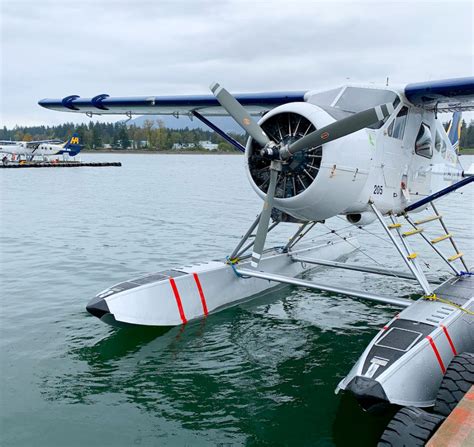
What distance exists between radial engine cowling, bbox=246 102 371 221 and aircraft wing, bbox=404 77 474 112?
1410 millimetres

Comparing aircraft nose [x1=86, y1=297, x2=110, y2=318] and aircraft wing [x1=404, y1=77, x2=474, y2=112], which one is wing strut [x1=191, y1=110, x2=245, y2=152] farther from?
aircraft nose [x1=86, y1=297, x2=110, y2=318]

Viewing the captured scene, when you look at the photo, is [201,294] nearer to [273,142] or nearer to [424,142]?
[273,142]

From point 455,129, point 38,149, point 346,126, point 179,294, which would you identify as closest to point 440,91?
point 346,126

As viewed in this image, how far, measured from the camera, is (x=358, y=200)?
21.7 ft

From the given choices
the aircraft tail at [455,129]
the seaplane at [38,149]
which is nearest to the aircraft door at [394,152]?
the aircraft tail at [455,129]

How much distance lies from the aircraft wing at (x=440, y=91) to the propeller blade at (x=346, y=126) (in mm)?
1859

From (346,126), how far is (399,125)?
2.18 m

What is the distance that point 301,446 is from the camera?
4.45m

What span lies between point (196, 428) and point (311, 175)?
3101 mm

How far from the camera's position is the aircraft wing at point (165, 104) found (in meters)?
9.19

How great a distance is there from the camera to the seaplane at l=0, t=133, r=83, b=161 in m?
66.8

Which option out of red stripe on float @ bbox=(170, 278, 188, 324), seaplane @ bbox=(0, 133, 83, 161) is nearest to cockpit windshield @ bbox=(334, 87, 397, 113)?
red stripe on float @ bbox=(170, 278, 188, 324)

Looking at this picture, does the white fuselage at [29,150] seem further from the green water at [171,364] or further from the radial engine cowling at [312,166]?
the radial engine cowling at [312,166]

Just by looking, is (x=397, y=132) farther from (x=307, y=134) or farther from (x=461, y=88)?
(x=307, y=134)
